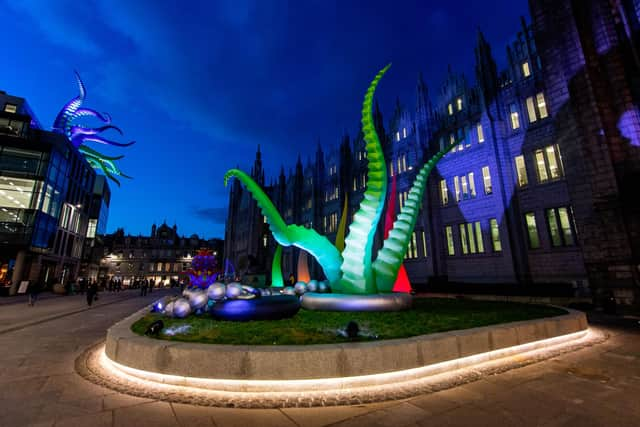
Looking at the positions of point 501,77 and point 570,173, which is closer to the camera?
Answer: point 570,173

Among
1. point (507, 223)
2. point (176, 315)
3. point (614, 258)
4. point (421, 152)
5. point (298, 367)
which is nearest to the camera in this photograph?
point (298, 367)

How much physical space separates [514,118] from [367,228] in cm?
2296

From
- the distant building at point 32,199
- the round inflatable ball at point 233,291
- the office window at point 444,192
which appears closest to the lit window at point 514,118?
the office window at point 444,192

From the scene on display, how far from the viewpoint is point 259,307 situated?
738 cm

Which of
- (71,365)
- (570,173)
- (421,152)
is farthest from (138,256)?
(570,173)

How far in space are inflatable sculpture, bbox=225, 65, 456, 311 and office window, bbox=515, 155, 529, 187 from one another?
1771 centimetres

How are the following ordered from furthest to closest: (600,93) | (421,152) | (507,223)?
(421,152)
(507,223)
(600,93)

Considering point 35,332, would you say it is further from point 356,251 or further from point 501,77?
point 501,77

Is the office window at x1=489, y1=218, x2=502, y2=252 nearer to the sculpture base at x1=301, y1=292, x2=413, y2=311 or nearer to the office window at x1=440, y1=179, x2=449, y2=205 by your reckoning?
the office window at x1=440, y1=179, x2=449, y2=205

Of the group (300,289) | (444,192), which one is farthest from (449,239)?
(300,289)

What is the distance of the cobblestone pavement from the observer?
11.1 ft

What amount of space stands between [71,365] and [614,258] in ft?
67.5

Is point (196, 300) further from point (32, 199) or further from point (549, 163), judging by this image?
point (32, 199)

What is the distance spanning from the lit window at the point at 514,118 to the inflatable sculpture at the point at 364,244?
64.2 ft
